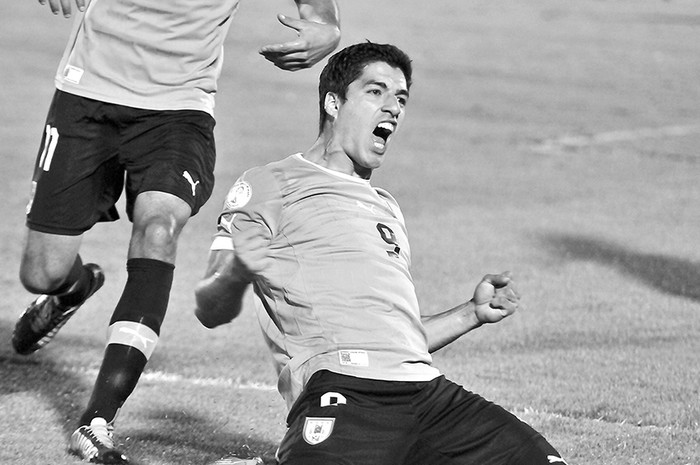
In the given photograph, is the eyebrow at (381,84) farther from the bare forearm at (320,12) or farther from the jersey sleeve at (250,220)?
the bare forearm at (320,12)

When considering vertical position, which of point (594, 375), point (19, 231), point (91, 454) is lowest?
point (19, 231)

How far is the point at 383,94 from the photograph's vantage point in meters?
4.21

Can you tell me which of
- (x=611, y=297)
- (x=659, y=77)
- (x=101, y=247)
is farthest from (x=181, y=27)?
(x=659, y=77)

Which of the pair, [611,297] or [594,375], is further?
[611,297]

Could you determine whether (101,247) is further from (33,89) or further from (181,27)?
(33,89)

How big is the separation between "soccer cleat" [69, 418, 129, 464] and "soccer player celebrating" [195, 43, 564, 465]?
0.55 meters

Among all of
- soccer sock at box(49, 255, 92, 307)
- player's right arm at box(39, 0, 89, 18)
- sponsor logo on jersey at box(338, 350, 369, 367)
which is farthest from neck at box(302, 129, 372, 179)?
soccer sock at box(49, 255, 92, 307)

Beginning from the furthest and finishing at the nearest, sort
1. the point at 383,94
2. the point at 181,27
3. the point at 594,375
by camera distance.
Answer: the point at 594,375, the point at 181,27, the point at 383,94

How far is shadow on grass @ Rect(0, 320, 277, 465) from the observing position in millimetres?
4691

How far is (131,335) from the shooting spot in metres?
4.55

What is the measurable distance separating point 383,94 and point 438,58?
59.2ft

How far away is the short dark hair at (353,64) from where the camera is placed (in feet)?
13.9

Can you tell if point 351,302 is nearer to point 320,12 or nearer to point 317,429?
point 317,429

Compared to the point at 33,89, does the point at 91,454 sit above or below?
above
